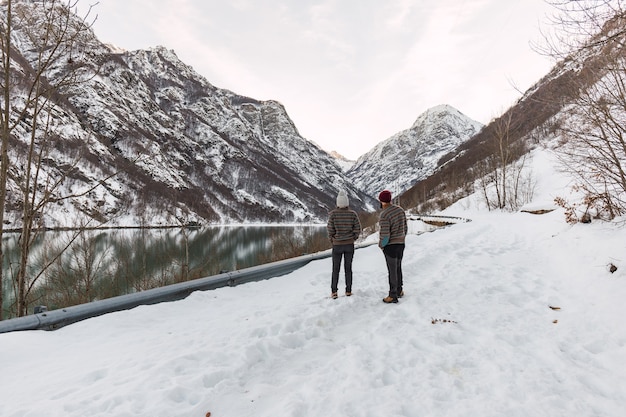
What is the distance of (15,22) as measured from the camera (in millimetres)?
4445

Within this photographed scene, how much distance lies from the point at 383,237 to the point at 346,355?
2.82 metres

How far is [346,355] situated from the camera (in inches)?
144

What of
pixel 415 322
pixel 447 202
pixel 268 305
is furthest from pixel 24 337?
pixel 447 202

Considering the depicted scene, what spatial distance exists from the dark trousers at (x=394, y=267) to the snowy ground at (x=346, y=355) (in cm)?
35

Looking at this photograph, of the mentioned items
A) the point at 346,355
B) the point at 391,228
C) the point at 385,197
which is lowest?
the point at 346,355

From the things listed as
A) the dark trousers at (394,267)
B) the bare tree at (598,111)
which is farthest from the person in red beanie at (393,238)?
the bare tree at (598,111)

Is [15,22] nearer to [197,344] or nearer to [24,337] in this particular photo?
[24,337]

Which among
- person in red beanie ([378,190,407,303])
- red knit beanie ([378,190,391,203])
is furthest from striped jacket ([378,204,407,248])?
red knit beanie ([378,190,391,203])

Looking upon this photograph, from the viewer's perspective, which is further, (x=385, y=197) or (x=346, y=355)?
(x=385, y=197)

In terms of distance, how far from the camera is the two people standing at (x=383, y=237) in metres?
5.92

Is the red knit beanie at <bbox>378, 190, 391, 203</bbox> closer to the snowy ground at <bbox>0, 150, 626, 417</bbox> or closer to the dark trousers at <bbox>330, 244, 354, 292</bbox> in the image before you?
the dark trousers at <bbox>330, 244, 354, 292</bbox>

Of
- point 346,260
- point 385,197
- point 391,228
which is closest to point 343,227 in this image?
point 346,260

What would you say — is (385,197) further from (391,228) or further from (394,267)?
(394,267)

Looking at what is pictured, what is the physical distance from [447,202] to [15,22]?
55.9 meters
